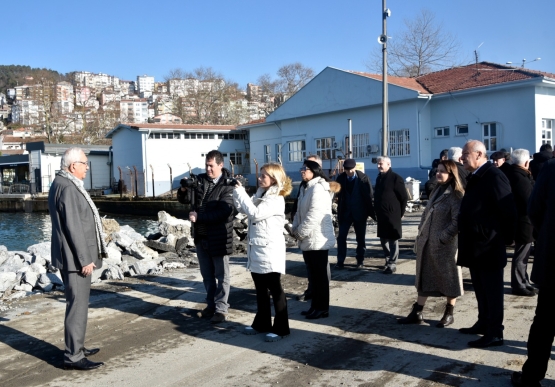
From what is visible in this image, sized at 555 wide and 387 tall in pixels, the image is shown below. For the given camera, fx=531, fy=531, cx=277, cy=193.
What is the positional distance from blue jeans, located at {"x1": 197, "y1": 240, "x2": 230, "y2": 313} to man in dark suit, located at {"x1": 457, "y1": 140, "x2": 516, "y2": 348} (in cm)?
279

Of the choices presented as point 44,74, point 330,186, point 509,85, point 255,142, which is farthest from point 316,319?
point 44,74

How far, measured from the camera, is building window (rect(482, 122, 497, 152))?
27375 millimetres

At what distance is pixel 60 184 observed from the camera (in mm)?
4992

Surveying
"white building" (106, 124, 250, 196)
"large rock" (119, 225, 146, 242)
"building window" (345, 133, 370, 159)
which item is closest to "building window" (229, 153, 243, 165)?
"white building" (106, 124, 250, 196)

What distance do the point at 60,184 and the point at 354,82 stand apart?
30.4 m

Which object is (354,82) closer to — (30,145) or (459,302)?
(459,302)

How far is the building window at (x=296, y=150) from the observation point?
38.9 m

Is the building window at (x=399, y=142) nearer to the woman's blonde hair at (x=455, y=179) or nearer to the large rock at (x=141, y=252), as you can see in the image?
the large rock at (x=141, y=252)

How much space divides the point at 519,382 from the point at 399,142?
28.4 meters

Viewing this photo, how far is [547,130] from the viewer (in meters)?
26.2

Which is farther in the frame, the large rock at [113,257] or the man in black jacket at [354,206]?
the large rock at [113,257]

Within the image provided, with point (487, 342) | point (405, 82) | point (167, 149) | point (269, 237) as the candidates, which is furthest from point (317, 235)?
point (167, 149)

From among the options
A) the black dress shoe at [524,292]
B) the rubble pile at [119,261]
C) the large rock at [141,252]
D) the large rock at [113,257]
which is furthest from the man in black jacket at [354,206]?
the large rock at [141,252]

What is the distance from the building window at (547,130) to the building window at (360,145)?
10.4m
